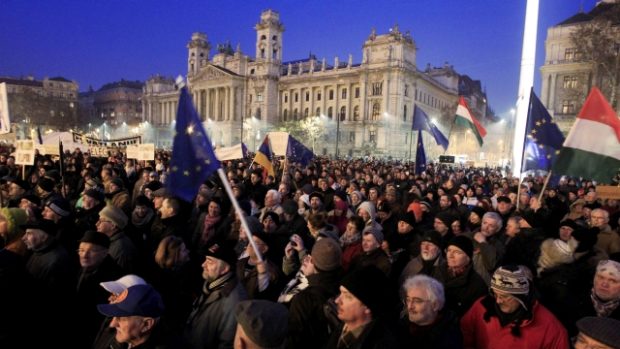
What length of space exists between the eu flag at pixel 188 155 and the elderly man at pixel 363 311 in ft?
6.90

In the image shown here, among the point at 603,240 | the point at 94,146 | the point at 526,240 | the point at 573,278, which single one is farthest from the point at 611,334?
the point at 94,146

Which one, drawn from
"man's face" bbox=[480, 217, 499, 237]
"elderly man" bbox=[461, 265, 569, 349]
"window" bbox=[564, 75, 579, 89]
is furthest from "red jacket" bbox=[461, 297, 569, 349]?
"window" bbox=[564, 75, 579, 89]

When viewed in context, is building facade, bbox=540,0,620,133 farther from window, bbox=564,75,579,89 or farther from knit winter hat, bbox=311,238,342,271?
knit winter hat, bbox=311,238,342,271

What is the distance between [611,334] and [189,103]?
3641 mm

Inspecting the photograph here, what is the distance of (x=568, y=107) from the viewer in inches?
1716

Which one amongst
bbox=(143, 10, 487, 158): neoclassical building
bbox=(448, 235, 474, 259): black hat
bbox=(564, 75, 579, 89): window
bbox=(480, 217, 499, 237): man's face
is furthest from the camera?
bbox=(143, 10, 487, 158): neoclassical building

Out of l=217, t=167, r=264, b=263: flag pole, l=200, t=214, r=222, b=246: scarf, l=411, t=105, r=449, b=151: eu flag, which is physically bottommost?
l=200, t=214, r=222, b=246: scarf

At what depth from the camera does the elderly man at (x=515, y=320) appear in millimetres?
2660

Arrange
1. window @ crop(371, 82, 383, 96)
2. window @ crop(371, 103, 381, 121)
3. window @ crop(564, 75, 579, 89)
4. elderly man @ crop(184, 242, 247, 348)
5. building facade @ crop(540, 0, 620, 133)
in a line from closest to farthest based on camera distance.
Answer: elderly man @ crop(184, 242, 247, 348) < building facade @ crop(540, 0, 620, 133) < window @ crop(564, 75, 579, 89) < window @ crop(371, 82, 383, 96) < window @ crop(371, 103, 381, 121)

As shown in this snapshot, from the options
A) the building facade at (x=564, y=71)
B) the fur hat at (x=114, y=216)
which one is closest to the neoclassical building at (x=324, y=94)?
the building facade at (x=564, y=71)

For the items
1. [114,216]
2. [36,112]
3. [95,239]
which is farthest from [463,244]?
[36,112]

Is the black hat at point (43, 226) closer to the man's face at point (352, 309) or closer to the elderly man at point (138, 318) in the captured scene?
the elderly man at point (138, 318)

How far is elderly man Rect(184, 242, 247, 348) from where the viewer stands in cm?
283

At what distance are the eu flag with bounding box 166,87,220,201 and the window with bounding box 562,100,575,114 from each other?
47.9 metres
